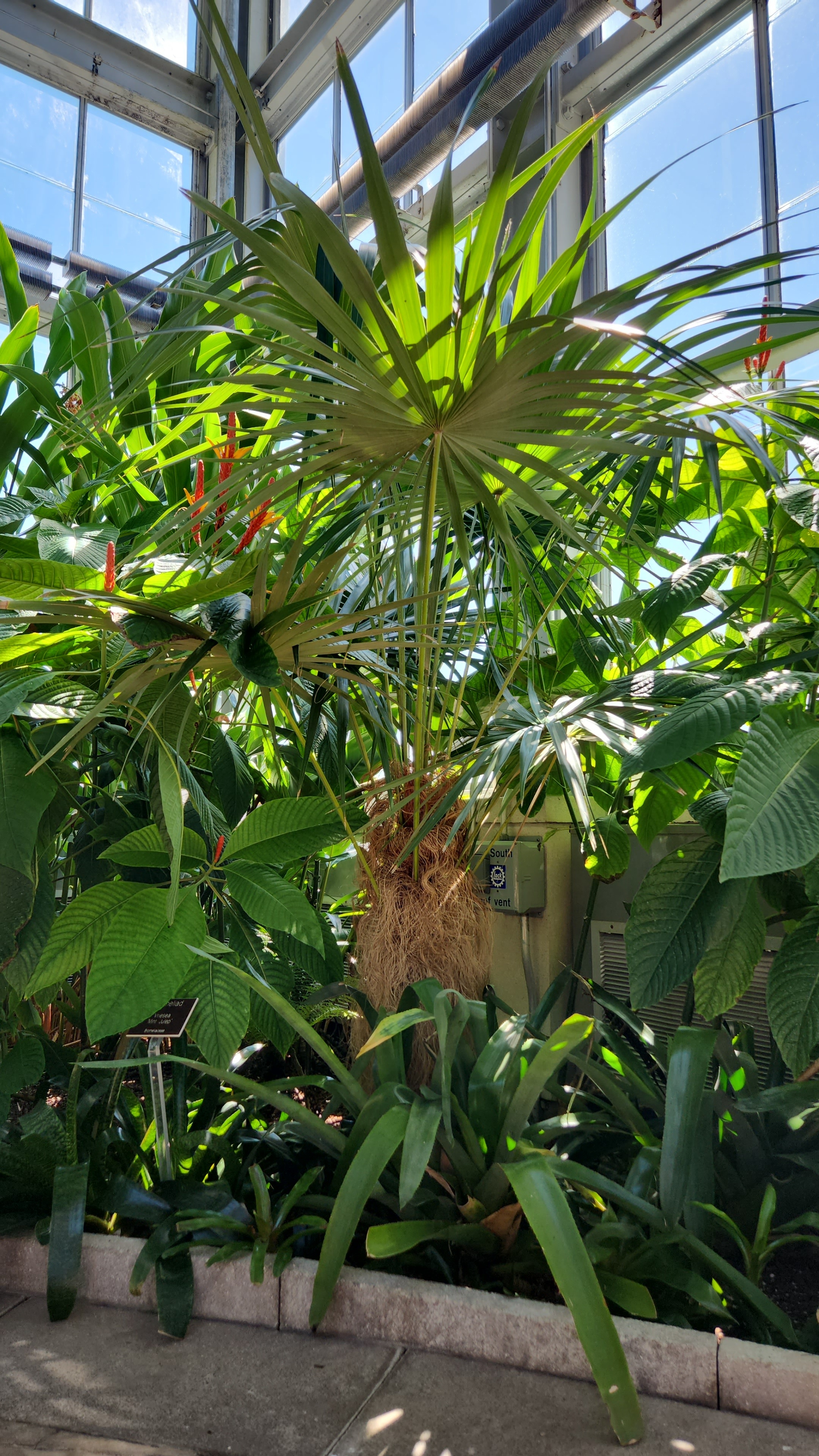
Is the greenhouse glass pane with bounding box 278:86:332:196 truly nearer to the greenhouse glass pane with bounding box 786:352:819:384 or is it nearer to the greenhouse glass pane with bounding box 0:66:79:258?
the greenhouse glass pane with bounding box 0:66:79:258

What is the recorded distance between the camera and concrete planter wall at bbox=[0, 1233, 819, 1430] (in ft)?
3.03

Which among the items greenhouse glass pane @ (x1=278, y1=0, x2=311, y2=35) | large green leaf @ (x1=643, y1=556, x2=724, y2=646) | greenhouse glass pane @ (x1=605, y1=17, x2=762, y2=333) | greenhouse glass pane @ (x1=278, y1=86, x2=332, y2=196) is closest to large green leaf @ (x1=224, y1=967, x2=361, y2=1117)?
A: large green leaf @ (x1=643, y1=556, x2=724, y2=646)

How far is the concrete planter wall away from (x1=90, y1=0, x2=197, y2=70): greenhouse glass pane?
6093 mm

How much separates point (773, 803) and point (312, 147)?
5.20 metres

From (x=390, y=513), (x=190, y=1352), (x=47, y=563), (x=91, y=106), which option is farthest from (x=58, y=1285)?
(x=91, y=106)

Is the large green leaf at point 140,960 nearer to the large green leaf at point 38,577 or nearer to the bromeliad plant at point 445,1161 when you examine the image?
the bromeliad plant at point 445,1161

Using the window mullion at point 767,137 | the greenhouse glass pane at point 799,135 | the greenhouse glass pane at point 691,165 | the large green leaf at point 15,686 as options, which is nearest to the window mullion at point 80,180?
the greenhouse glass pane at point 691,165

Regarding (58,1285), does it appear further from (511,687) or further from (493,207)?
(493,207)

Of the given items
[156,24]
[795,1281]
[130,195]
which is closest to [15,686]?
[795,1281]

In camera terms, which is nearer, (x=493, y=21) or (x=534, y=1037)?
(x=534, y=1037)

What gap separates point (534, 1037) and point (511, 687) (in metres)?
0.65

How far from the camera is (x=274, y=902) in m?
1.15

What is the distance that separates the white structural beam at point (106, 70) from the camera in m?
4.77

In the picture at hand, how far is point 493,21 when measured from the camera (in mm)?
3066
